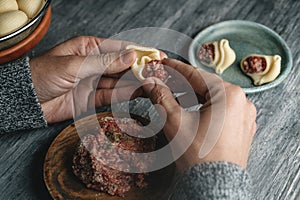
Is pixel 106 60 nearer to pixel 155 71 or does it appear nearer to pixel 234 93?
pixel 155 71

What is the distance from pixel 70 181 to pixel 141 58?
1.19 ft

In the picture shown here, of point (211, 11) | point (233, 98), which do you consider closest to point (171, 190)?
point (233, 98)

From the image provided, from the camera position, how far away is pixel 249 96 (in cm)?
126

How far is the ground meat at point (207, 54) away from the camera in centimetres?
132

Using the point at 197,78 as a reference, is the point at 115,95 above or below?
below

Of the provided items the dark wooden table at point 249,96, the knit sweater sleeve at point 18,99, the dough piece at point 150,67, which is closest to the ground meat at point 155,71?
the dough piece at point 150,67

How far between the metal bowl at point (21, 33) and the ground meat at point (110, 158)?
294 mm

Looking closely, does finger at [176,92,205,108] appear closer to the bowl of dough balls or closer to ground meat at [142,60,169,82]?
ground meat at [142,60,169,82]

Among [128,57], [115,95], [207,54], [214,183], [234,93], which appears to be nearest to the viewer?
[214,183]

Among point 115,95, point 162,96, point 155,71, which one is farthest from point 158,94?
point 115,95

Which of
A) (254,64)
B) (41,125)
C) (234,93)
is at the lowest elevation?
(41,125)

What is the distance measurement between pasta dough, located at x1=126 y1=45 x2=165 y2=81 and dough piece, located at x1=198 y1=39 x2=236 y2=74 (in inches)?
7.6

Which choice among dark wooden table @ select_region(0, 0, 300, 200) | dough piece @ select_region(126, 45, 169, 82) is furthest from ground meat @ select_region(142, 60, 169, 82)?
dark wooden table @ select_region(0, 0, 300, 200)

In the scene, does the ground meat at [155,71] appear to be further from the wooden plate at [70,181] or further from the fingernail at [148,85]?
the wooden plate at [70,181]
